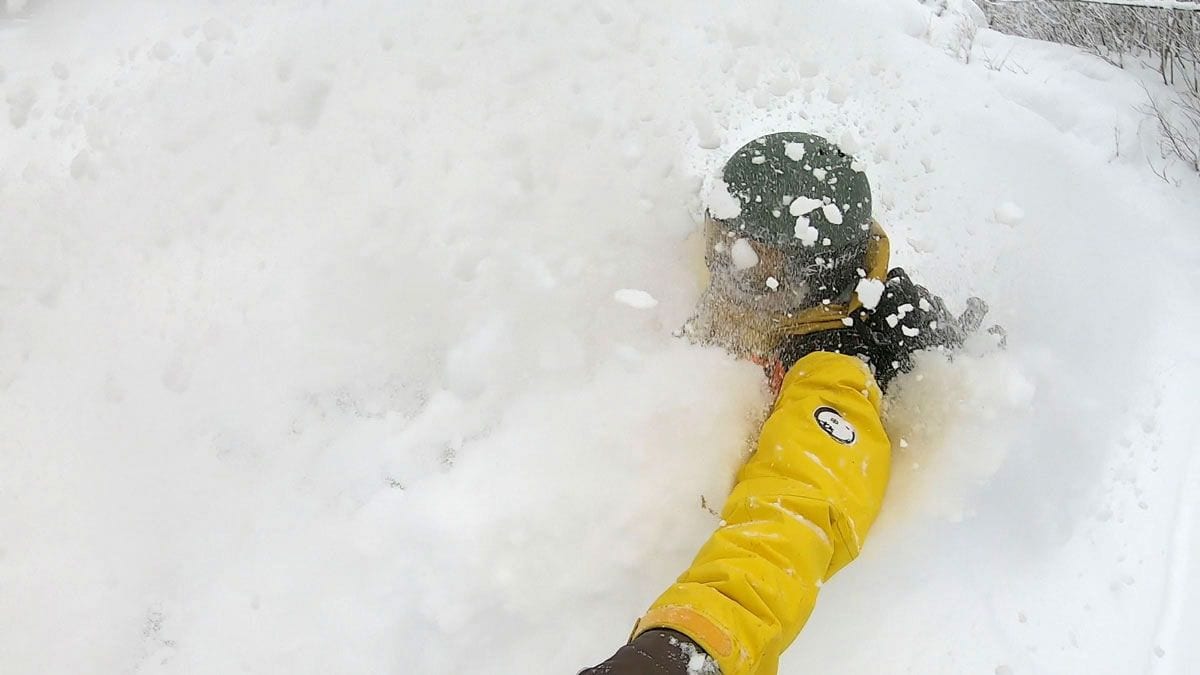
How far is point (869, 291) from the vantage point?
56.8 inches

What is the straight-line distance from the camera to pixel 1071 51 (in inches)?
→ 109

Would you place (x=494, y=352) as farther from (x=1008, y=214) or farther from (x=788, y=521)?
(x=1008, y=214)

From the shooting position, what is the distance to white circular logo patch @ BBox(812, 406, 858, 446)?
1323 mm

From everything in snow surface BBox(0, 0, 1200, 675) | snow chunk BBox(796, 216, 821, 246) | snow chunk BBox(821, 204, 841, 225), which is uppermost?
snow chunk BBox(821, 204, 841, 225)

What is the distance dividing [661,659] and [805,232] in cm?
76

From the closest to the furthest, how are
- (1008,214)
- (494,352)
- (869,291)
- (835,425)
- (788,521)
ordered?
(788,521), (835,425), (869,291), (494,352), (1008,214)

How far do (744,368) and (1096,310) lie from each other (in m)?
0.84

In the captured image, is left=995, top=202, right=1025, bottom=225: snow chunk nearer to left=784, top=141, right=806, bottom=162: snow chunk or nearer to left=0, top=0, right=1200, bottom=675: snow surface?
left=0, top=0, right=1200, bottom=675: snow surface

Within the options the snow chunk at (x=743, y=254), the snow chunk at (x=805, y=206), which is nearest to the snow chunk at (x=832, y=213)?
the snow chunk at (x=805, y=206)

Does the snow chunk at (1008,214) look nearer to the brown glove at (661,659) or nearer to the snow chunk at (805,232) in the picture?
the snow chunk at (805,232)

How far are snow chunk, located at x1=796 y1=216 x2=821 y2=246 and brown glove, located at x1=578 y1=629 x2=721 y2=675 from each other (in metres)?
0.71

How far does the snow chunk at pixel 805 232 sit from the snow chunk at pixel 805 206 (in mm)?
11

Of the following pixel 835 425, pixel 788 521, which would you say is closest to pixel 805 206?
pixel 835 425

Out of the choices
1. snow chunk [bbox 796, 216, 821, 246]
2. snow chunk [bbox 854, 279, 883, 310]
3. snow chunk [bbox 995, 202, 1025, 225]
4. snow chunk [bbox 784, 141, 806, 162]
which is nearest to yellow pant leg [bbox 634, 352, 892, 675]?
snow chunk [bbox 854, 279, 883, 310]
